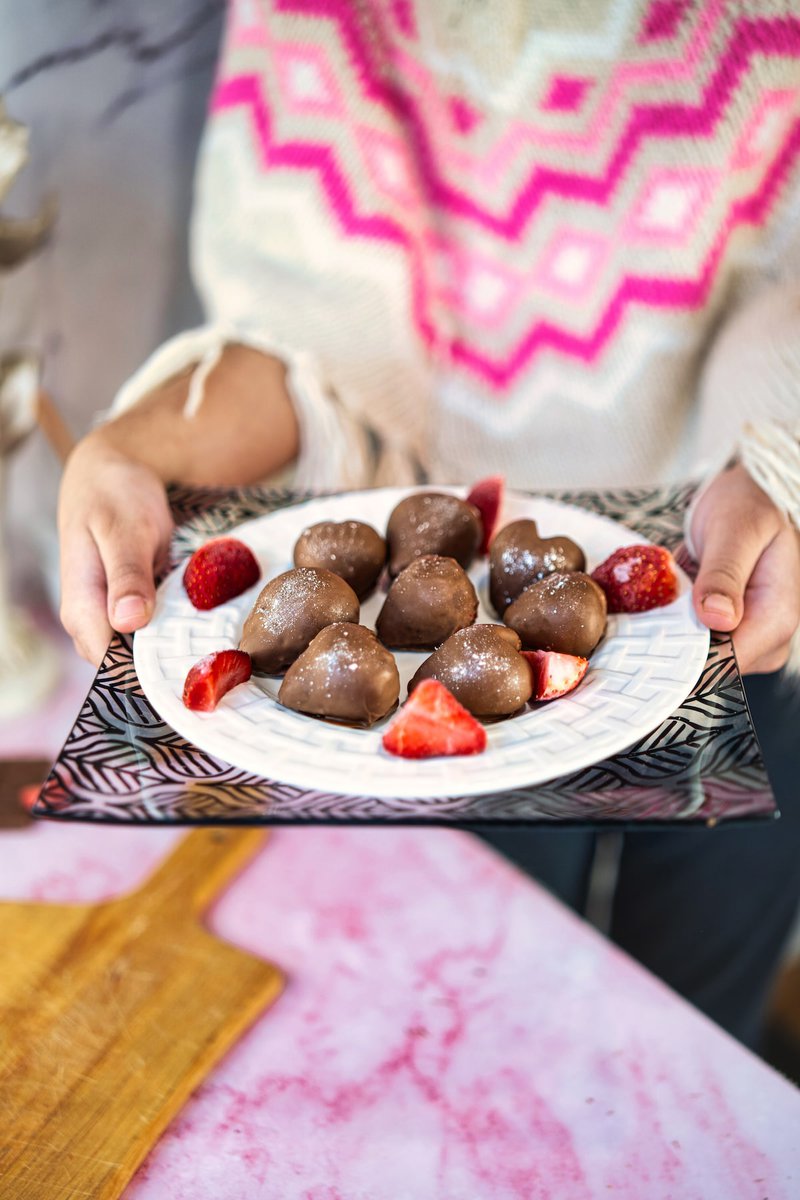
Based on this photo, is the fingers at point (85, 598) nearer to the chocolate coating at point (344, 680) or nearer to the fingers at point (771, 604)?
the chocolate coating at point (344, 680)

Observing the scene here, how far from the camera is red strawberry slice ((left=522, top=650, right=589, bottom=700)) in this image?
2.04 ft

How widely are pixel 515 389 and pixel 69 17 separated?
0.63m

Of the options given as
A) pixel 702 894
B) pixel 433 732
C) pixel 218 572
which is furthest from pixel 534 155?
pixel 702 894

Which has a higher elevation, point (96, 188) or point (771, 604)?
point (96, 188)

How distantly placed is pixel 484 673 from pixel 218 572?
21 cm

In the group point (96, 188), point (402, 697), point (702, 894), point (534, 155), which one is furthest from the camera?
point (96, 188)

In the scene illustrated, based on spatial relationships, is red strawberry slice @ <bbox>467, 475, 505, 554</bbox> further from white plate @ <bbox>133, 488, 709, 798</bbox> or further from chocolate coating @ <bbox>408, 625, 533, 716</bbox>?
chocolate coating @ <bbox>408, 625, 533, 716</bbox>

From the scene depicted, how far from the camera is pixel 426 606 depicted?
68 cm

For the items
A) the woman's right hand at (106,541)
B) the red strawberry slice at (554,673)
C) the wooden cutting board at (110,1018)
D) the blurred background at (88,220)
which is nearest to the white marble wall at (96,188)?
the blurred background at (88,220)

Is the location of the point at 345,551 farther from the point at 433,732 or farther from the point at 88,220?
the point at 88,220

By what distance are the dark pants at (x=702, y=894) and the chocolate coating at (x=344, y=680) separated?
0.47 metres

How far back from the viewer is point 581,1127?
0.66m

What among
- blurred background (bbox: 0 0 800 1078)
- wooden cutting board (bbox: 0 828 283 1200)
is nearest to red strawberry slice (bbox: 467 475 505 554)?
wooden cutting board (bbox: 0 828 283 1200)

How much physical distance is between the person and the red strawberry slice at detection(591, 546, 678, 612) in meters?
0.08
